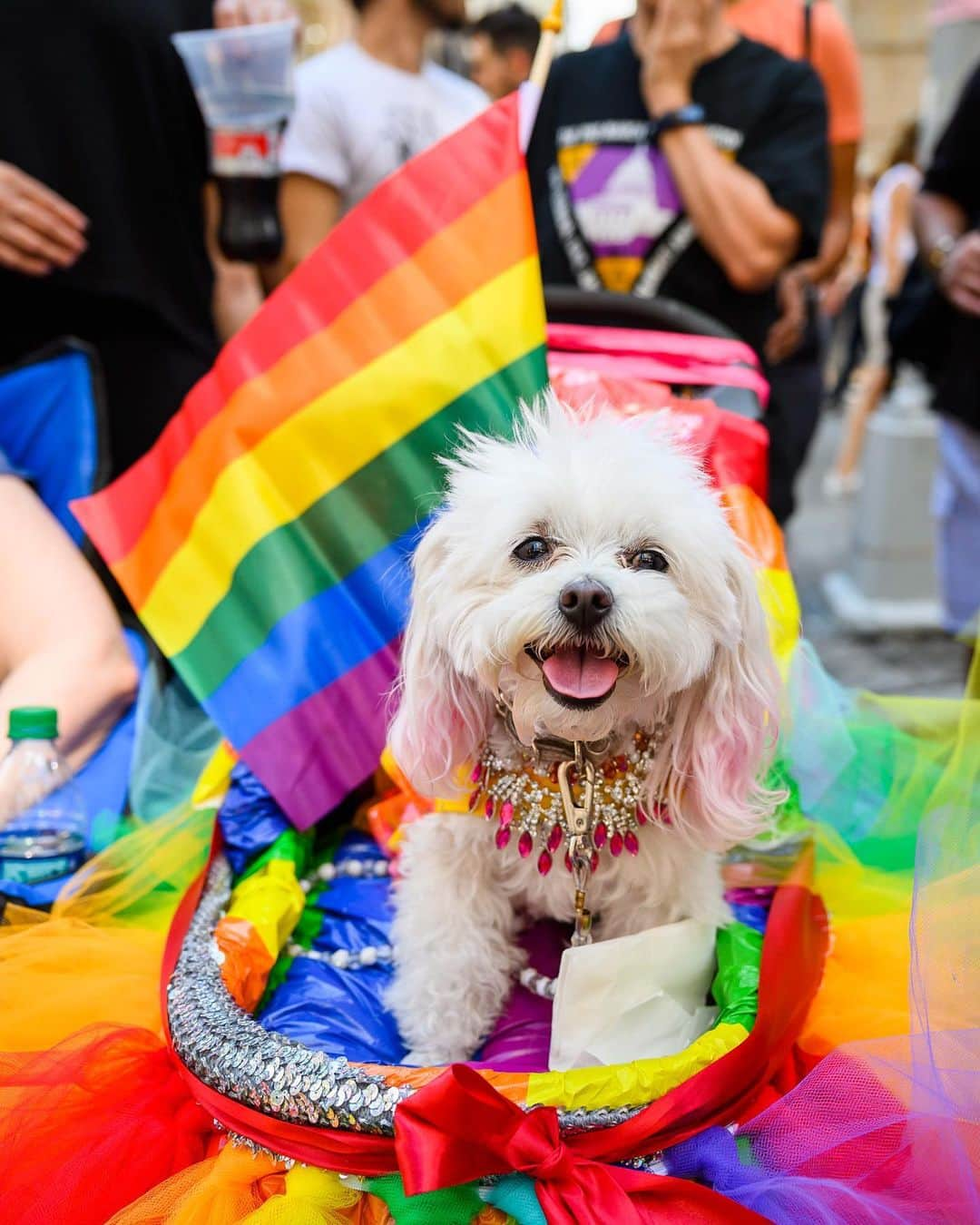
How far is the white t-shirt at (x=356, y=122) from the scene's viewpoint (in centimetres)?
260

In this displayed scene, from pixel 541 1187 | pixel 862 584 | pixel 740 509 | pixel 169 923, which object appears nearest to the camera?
pixel 541 1187

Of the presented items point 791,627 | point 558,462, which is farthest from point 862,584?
point 558,462

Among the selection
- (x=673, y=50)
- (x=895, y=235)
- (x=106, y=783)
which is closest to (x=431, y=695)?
(x=106, y=783)

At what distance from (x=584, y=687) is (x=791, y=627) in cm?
52

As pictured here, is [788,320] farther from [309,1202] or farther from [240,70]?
[309,1202]

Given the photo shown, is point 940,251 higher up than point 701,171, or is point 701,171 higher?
point 701,171

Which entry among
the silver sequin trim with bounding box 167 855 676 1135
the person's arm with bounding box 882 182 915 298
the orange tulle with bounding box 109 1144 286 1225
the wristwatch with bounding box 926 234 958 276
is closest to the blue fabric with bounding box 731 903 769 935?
the silver sequin trim with bounding box 167 855 676 1135

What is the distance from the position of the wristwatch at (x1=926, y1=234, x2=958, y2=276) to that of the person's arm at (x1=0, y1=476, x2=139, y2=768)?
2.04m

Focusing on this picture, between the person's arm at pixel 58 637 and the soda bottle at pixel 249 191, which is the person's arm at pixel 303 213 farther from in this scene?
the person's arm at pixel 58 637

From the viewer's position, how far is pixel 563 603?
1105 mm

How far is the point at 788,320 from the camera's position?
278 cm

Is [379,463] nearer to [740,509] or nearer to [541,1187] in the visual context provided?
[740,509]

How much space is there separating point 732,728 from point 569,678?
0.22 metres

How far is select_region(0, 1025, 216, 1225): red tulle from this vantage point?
1041 millimetres
